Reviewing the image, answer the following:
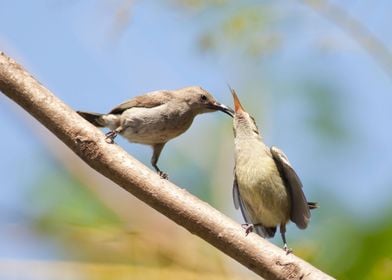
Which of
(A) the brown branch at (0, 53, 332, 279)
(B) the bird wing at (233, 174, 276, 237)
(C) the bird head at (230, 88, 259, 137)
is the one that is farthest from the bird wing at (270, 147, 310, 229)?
(A) the brown branch at (0, 53, 332, 279)

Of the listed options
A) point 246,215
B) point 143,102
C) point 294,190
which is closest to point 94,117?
point 143,102

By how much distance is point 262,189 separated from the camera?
4.98 metres

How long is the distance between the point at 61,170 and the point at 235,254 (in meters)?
2.32

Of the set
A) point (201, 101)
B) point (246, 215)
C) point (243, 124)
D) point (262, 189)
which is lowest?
point (246, 215)

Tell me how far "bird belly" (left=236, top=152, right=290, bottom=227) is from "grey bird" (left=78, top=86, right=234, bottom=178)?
2.45 ft

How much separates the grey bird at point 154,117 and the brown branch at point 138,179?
1.95 meters

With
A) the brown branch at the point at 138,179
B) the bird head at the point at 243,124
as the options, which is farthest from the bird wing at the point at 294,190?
the brown branch at the point at 138,179

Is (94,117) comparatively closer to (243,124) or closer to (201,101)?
(201,101)

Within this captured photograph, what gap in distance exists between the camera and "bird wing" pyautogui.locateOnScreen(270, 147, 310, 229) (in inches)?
188

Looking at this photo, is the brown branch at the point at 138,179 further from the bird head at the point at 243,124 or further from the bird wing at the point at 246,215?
the bird head at the point at 243,124

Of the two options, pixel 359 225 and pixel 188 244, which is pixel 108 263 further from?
pixel 359 225

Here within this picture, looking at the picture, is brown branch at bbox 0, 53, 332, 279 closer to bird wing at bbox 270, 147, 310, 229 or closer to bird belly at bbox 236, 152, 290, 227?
bird wing at bbox 270, 147, 310, 229

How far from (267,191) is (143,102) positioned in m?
1.28

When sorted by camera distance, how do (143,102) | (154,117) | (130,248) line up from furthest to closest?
1. (143,102)
2. (154,117)
3. (130,248)
